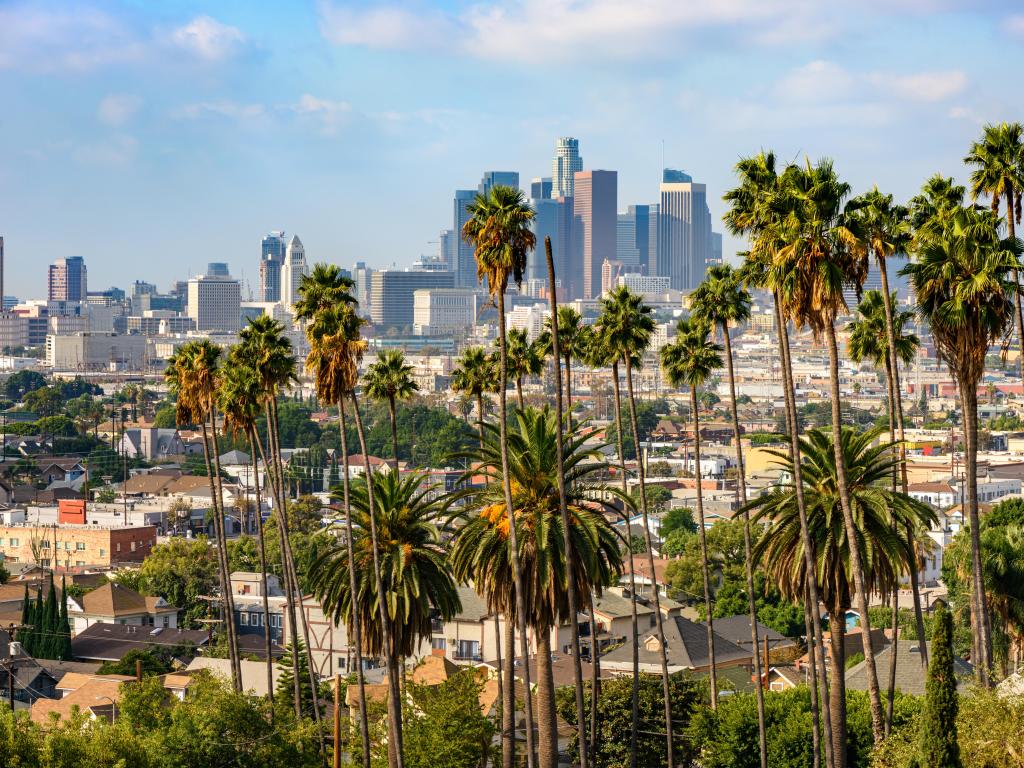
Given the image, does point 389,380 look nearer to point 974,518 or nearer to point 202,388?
point 202,388

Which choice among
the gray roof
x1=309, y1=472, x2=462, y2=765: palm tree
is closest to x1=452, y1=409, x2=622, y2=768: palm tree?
x1=309, y1=472, x2=462, y2=765: palm tree

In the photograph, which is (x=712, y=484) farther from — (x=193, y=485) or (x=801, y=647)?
(x=801, y=647)

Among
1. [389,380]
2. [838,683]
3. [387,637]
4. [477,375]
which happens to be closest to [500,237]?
[387,637]

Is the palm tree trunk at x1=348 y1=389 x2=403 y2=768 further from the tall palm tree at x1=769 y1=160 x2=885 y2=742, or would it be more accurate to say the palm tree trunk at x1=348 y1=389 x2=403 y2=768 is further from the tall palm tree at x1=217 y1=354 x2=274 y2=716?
the tall palm tree at x1=217 y1=354 x2=274 y2=716

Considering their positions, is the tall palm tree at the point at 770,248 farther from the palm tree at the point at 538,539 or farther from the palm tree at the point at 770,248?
the palm tree at the point at 538,539

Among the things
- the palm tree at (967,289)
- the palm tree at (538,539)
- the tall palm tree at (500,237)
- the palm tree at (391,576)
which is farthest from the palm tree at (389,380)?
the palm tree at (967,289)

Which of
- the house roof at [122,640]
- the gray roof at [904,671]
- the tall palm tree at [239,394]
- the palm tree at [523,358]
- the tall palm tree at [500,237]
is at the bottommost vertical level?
the house roof at [122,640]

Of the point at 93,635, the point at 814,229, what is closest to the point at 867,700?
the point at 814,229
